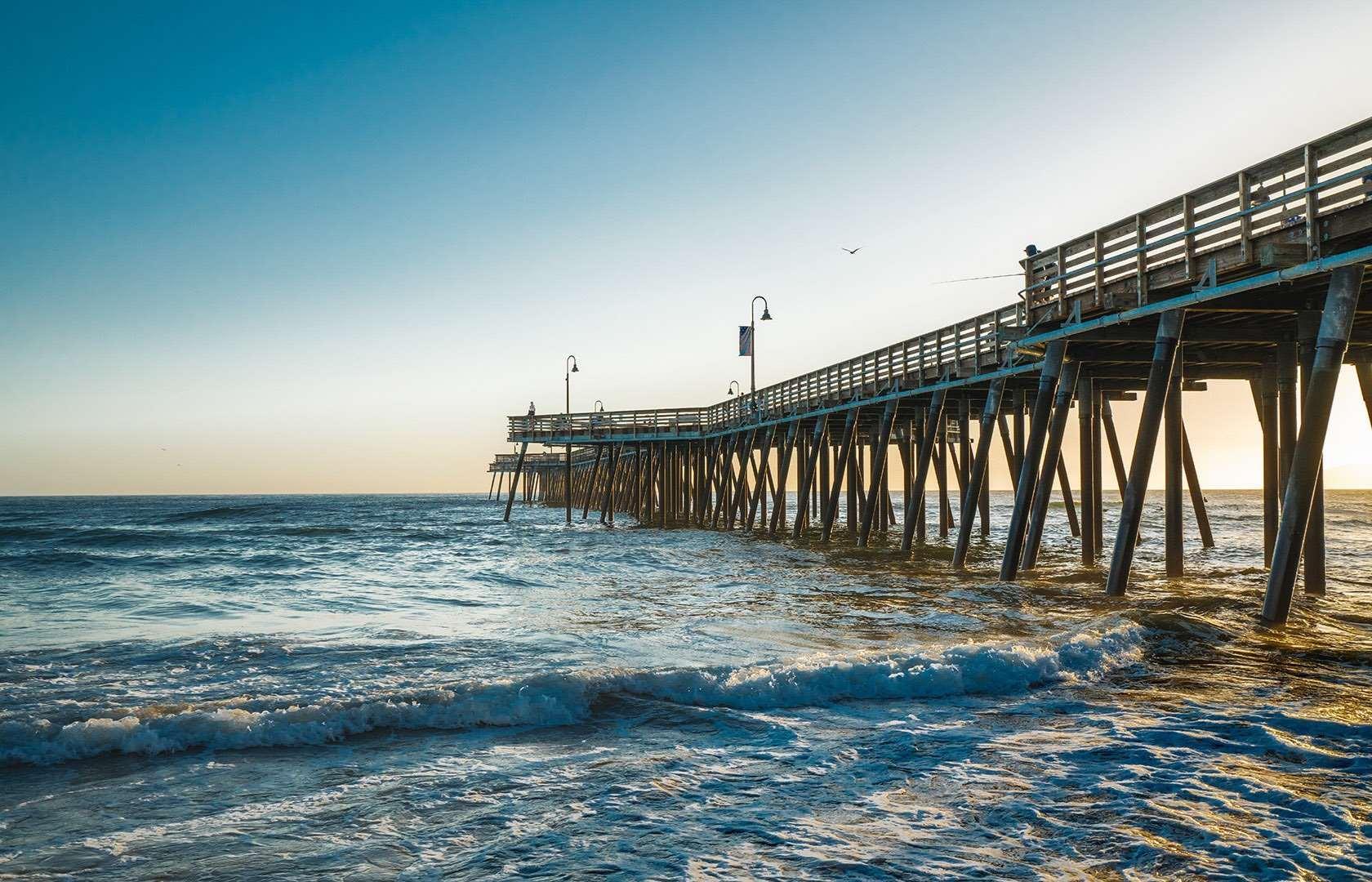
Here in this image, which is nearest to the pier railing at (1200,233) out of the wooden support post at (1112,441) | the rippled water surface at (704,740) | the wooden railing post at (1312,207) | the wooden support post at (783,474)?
the wooden railing post at (1312,207)

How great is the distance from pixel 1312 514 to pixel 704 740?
11.4 m

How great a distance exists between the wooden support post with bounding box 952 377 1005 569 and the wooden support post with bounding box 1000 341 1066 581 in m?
1.76

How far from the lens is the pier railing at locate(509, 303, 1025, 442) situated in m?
19.2

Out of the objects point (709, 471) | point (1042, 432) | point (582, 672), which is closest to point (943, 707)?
point (582, 672)

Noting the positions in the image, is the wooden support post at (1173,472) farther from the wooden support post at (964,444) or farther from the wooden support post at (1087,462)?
the wooden support post at (964,444)

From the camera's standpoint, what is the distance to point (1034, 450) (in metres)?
15.2

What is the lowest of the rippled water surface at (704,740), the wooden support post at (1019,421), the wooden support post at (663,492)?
the rippled water surface at (704,740)

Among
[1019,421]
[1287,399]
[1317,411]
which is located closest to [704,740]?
[1317,411]

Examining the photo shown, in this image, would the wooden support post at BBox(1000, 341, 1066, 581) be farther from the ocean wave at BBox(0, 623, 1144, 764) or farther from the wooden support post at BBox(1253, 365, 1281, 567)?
the ocean wave at BBox(0, 623, 1144, 764)

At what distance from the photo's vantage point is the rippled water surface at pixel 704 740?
4.59 metres

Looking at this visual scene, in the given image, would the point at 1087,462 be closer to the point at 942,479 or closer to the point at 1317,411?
the point at 1317,411

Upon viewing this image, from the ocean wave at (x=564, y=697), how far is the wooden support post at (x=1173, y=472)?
5647 millimetres

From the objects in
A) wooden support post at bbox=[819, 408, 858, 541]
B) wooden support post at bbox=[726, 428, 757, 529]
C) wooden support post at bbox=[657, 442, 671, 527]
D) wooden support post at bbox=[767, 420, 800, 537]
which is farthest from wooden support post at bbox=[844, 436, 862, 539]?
wooden support post at bbox=[657, 442, 671, 527]

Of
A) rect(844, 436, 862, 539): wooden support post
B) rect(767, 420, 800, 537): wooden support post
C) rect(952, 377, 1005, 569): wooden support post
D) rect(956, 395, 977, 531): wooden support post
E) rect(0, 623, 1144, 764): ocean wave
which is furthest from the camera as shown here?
rect(767, 420, 800, 537): wooden support post
